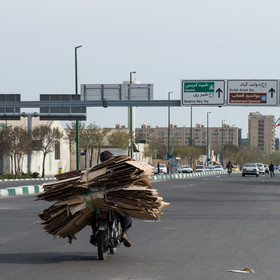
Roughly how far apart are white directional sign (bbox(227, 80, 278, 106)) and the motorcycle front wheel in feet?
120

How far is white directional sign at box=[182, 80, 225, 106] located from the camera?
149 ft

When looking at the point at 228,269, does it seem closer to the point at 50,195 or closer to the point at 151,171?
the point at 151,171

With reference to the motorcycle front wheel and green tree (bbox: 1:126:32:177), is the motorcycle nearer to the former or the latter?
the motorcycle front wheel

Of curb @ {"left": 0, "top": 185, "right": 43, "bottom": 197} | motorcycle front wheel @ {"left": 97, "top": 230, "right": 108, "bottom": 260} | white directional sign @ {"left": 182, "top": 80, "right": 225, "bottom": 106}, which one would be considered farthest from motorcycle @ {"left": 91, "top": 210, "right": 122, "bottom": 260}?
white directional sign @ {"left": 182, "top": 80, "right": 225, "bottom": 106}

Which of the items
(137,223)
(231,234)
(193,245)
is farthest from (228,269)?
(137,223)

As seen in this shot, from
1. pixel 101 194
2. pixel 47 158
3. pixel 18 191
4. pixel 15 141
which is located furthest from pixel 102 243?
pixel 47 158

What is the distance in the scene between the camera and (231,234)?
528 inches

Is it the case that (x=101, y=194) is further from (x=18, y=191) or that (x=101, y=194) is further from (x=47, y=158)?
(x=47, y=158)

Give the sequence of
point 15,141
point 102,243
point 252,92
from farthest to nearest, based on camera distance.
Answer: point 15,141, point 252,92, point 102,243

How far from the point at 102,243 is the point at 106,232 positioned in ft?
0.68

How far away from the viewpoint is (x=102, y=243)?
9.27 meters

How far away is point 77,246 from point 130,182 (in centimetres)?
234

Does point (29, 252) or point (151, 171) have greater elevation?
point (151, 171)

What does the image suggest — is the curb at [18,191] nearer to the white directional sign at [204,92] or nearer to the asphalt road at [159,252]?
the asphalt road at [159,252]
